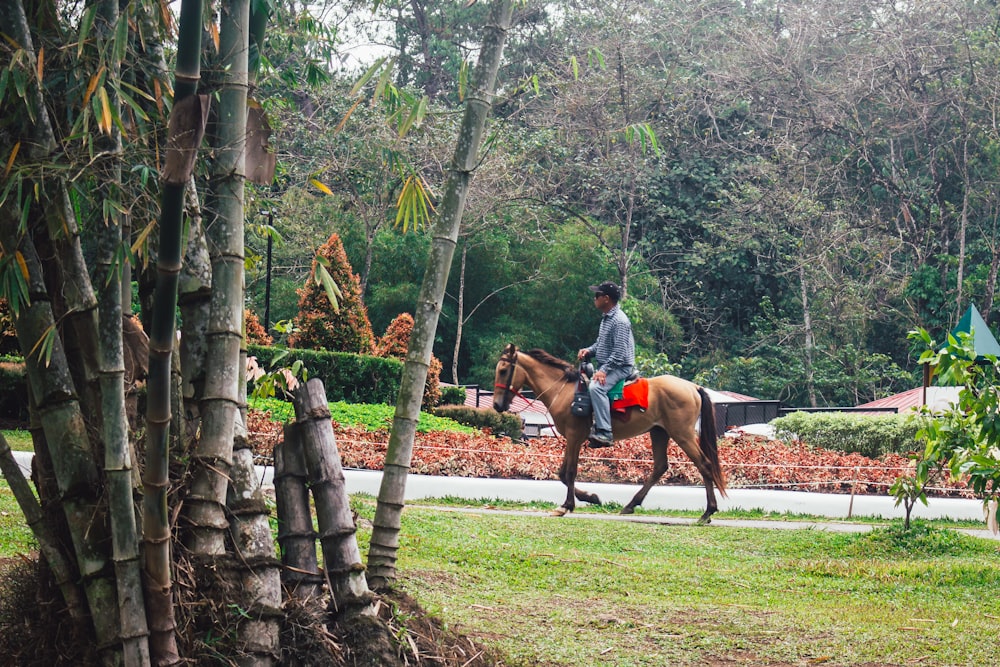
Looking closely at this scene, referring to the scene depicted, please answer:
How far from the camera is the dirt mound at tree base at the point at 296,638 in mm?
4574

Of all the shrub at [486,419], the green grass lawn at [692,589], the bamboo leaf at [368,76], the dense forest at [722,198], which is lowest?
the green grass lawn at [692,589]

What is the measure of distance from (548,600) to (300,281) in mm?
25972

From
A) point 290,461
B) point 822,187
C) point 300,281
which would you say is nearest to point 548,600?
point 290,461

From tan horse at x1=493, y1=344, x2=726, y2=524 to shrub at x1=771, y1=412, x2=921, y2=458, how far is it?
6.18m

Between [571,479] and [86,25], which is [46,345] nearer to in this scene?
[86,25]

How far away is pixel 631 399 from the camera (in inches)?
514

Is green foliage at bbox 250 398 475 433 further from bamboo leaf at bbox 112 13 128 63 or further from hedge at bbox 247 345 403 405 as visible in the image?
bamboo leaf at bbox 112 13 128 63

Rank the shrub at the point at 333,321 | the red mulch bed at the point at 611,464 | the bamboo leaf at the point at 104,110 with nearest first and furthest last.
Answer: the bamboo leaf at the point at 104,110 < the red mulch bed at the point at 611,464 < the shrub at the point at 333,321

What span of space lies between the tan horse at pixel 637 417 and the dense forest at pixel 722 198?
54.8 ft

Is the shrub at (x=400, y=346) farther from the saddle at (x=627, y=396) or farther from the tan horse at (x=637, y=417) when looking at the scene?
the saddle at (x=627, y=396)

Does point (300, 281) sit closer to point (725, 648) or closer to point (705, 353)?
point (705, 353)

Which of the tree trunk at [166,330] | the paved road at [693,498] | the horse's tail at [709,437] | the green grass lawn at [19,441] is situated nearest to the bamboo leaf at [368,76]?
the tree trunk at [166,330]

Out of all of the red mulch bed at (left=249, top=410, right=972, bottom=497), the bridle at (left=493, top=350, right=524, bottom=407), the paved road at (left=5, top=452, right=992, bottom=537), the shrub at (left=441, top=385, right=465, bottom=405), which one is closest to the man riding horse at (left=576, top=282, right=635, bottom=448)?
the bridle at (left=493, top=350, right=524, bottom=407)

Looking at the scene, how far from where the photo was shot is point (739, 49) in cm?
3606
